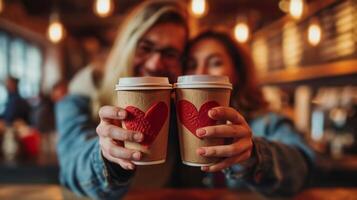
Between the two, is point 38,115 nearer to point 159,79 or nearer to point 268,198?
point 268,198

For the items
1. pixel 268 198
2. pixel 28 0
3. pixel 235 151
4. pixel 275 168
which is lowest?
pixel 268 198

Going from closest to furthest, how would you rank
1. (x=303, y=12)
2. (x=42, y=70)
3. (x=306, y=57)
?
1. (x=303, y=12)
2. (x=306, y=57)
3. (x=42, y=70)

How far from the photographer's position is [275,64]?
12.6ft

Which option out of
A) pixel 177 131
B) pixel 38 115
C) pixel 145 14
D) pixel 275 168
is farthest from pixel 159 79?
→ pixel 38 115

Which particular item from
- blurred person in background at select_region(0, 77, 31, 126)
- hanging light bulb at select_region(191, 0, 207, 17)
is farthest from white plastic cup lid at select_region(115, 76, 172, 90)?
blurred person in background at select_region(0, 77, 31, 126)

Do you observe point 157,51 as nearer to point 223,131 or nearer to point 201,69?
point 201,69

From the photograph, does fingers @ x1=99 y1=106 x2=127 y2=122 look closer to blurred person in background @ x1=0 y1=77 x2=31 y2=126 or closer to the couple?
the couple

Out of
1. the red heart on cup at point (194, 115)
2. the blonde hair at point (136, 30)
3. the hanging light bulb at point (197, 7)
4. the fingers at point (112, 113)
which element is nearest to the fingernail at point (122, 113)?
the fingers at point (112, 113)

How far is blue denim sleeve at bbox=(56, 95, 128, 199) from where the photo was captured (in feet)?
2.79

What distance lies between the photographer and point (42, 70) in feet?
20.6

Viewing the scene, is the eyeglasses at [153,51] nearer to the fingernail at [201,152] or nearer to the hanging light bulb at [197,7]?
the fingernail at [201,152]

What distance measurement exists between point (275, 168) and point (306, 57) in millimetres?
2060

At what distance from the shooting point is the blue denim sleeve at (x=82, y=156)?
849 mm

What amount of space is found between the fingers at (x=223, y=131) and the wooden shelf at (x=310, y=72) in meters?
0.81
